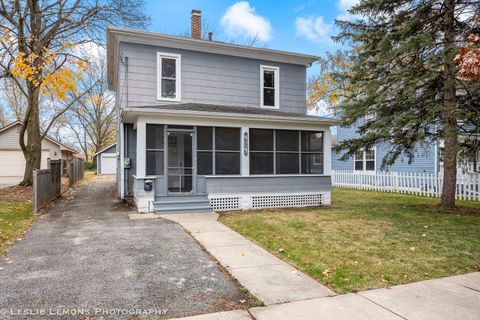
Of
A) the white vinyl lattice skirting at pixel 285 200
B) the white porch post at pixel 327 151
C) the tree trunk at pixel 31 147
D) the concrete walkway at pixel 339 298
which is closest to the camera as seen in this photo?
the concrete walkway at pixel 339 298

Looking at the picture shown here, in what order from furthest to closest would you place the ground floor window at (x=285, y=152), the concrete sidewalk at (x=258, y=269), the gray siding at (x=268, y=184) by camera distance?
the ground floor window at (x=285, y=152) < the gray siding at (x=268, y=184) < the concrete sidewalk at (x=258, y=269)

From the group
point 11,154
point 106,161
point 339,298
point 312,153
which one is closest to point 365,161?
point 312,153

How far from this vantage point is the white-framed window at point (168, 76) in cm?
1215

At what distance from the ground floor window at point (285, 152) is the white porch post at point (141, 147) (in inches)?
141

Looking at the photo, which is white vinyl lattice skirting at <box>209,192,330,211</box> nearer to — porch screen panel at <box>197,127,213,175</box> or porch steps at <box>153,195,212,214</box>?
porch steps at <box>153,195,212,214</box>

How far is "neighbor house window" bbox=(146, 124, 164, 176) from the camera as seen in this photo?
1026 cm

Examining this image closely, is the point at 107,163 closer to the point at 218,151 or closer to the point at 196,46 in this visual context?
the point at 196,46

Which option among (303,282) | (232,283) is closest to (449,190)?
(303,282)

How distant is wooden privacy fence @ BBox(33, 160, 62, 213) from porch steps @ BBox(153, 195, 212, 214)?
3429 mm

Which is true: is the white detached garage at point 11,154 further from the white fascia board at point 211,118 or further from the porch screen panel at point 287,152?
the porch screen panel at point 287,152

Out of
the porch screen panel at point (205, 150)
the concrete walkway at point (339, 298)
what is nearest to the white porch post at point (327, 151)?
the porch screen panel at point (205, 150)

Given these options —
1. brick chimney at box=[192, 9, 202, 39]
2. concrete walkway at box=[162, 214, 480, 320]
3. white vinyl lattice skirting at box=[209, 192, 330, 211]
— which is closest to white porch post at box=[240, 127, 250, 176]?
white vinyl lattice skirting at box=[209, 192, 330, 211]

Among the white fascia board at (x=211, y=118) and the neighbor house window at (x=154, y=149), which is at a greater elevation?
the white fascia board at (x=211, y=118)

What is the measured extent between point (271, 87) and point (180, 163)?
556cm
